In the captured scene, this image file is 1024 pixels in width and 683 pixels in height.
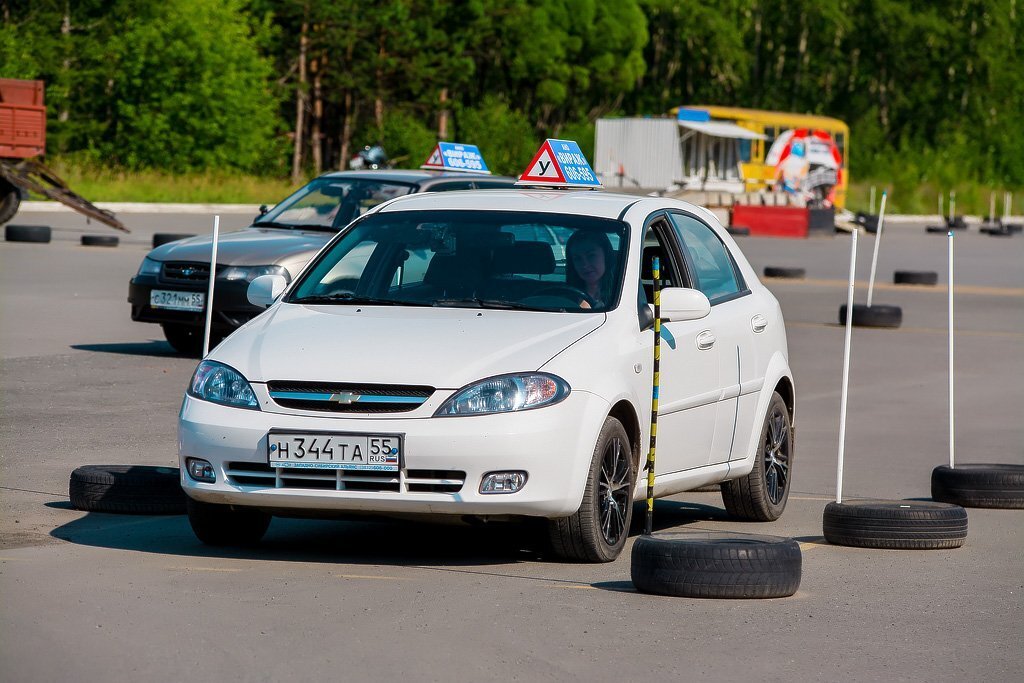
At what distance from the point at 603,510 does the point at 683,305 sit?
928mm

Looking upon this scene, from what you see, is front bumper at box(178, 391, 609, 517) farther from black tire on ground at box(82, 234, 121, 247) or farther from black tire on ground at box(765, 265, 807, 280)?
black tire on ground at box(82, 234, 121, 247)

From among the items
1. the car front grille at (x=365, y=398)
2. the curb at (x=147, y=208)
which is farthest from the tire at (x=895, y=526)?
the curb at (x=147, y=208)

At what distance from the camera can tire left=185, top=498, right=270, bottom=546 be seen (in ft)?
23.8

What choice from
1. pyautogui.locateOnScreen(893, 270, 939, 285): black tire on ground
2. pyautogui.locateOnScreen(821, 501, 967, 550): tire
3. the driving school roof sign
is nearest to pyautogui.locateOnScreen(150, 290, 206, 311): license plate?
the driving school roof sign

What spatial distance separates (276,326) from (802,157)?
6128 cm

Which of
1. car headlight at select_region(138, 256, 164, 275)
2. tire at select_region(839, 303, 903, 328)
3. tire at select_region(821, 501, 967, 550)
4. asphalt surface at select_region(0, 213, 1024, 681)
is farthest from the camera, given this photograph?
tire at select_region(839, 303, 903, 328)

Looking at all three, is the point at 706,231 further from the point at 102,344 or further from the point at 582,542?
the point at 102,344

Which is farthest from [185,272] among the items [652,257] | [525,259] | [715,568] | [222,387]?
[715,568]

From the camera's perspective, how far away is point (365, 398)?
6.72 m

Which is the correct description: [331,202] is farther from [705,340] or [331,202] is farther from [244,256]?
[705,340]

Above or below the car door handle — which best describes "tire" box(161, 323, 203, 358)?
below

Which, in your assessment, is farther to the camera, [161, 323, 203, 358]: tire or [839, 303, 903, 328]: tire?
[839, 303, 903, 328]: tire

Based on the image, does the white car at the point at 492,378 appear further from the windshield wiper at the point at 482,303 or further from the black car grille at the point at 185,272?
the black car grille at the point at 185,272

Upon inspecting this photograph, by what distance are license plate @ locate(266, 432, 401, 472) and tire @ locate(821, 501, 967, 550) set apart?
2.31 meters
